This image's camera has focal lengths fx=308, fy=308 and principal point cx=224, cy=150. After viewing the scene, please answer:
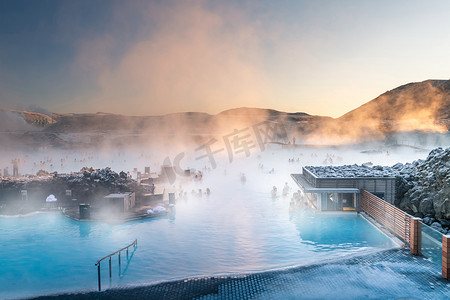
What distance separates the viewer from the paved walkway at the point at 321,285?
22.3 feet

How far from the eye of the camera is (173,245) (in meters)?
11.1

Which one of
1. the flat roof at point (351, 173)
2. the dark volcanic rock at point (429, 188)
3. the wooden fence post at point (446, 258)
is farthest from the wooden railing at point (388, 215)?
the dark volcanic rock at point (429, 188)

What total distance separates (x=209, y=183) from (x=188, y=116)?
70.1m

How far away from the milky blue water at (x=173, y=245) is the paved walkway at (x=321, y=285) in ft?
3.15

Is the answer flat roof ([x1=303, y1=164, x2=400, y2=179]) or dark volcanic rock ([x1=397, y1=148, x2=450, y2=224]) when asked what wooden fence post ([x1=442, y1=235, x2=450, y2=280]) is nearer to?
flat roof ([x1=303, y1=164, x2=400, y2=179])

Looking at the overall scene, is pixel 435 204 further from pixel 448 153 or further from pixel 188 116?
pixel 188 116

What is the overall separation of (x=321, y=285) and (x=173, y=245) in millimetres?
5635

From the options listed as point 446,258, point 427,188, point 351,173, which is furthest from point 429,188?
point 446,258

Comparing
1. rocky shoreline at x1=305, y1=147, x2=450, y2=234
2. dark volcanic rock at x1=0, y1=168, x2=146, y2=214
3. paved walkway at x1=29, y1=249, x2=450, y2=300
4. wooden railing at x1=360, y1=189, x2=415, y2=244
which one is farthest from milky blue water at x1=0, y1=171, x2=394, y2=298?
rocky shoreline at x1=305, y1=147, x2=450, y2=234

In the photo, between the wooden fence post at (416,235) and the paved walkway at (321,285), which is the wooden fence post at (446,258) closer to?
the paved walkway at (321,285)

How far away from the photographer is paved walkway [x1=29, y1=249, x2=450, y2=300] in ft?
22.3

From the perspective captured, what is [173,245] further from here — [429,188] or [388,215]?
[429,188]

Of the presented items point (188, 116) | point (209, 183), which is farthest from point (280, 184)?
point (188, 116)

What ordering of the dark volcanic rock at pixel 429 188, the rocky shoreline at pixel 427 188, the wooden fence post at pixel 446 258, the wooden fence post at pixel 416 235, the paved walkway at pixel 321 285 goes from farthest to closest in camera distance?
the dark volcanic rock at pixel 429 188, the rocky shoreline at pixel 427 188, the wooden fence post at pixel 416 235, the wooden fence post at pixel 446 258, the paved walkway at pixel 321 285
